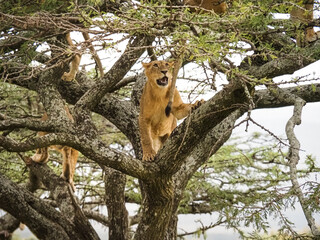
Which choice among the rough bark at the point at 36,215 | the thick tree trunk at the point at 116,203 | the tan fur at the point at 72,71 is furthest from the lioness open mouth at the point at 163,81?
the rough bark at the point at 36,215

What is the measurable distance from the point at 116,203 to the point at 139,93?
1.46 meters

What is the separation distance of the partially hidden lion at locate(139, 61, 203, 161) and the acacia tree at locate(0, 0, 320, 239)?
0.26 metres

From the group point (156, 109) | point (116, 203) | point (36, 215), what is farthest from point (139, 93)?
point (36, 215)

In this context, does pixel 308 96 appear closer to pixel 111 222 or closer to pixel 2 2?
pixel 111 222

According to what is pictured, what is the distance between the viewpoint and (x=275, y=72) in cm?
488

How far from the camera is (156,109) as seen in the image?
19.3 ft

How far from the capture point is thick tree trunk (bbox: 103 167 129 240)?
20.7 feet

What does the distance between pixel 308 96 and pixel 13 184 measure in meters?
3.97

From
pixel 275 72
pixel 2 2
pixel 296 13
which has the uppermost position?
pixel 2 2

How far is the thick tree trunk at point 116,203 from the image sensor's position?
632cm

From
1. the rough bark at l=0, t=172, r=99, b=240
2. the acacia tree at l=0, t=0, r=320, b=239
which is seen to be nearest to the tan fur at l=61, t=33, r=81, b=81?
the acacia tree at l=0, t=0, r=320, b=239

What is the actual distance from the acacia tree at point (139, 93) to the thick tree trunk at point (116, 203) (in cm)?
1

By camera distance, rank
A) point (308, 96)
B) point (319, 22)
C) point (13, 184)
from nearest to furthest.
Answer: point (319, 22), point (13, 184), point (308, 96)

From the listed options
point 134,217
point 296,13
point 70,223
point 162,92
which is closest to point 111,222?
Answer: point 70,223
